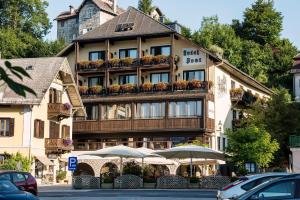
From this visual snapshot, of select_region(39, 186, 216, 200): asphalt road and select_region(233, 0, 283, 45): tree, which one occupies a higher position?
select_region(233, 0, 283, 45): tree

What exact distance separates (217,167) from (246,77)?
35.4 ft

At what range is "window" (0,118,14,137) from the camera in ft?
156

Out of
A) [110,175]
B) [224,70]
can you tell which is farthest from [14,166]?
[224,70]

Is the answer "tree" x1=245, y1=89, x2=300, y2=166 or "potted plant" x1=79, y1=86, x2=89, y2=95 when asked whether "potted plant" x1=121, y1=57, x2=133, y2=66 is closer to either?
"potted plant" x1=79, y1=86, x2=89, y2=95

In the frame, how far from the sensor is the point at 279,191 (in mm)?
11805

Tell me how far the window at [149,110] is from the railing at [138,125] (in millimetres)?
662

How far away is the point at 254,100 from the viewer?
61.3m

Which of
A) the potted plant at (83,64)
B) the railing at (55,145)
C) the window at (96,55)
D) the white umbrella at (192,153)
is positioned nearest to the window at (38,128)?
the railing at (55,145)

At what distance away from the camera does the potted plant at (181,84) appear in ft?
173

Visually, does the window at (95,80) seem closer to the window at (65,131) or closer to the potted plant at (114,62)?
the potted plant at (114,62)

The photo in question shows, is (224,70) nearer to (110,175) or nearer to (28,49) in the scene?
(110,175)

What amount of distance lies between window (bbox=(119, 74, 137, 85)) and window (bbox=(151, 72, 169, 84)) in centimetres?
166

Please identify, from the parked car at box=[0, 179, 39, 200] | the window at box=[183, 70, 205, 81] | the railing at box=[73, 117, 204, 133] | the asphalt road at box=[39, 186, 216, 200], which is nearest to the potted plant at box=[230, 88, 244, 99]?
the window at box=[183, 70, 205, 81]

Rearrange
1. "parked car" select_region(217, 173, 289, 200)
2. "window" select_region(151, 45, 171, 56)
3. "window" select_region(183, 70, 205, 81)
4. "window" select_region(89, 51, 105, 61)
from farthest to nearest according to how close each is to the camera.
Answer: "window" select_region(89, 51, 105, 61)
"window" select_region(151, 45, 171, 56)
"window" select_region(183, 70, 205, 81)
"parked car" select_region(217, 173, 289, 200)
